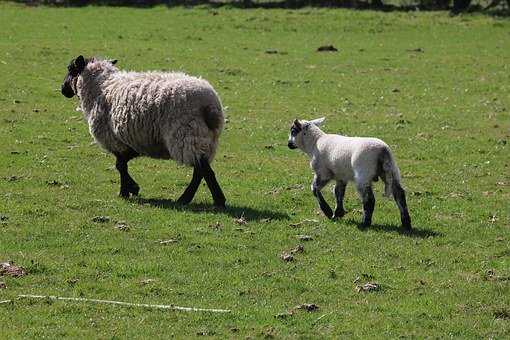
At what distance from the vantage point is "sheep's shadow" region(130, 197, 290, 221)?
14883 millimetres

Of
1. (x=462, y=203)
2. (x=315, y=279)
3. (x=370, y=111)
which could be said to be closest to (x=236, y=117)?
(x=370, y=111)

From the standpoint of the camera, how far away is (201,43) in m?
38.2

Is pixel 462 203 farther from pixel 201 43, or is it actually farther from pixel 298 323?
pixel 201 43

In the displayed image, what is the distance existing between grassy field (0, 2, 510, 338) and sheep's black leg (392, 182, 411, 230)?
0.87 ft

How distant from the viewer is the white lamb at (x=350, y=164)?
13680 millimetres

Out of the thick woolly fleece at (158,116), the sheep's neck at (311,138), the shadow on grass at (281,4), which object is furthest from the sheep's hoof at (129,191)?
the shadow on grass at (281,4)

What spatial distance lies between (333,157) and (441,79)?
1717 centimetres

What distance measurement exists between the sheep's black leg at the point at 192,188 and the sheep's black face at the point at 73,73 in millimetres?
3549

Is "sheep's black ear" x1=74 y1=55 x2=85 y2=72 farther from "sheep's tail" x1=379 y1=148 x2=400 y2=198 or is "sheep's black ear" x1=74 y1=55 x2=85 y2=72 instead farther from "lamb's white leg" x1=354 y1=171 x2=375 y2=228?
"sheep's tail" x1=379 y1=148 x2=400 y2=198

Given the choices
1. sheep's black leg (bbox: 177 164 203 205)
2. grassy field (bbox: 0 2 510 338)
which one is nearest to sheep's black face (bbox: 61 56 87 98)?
grassy field (bbox: 0 2 510 338)

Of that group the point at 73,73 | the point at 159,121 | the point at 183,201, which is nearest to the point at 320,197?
the point at 183,201

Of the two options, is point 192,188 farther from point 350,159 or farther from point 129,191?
point 350,159

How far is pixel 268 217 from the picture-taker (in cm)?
1486

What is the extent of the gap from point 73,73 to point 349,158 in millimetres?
6156
